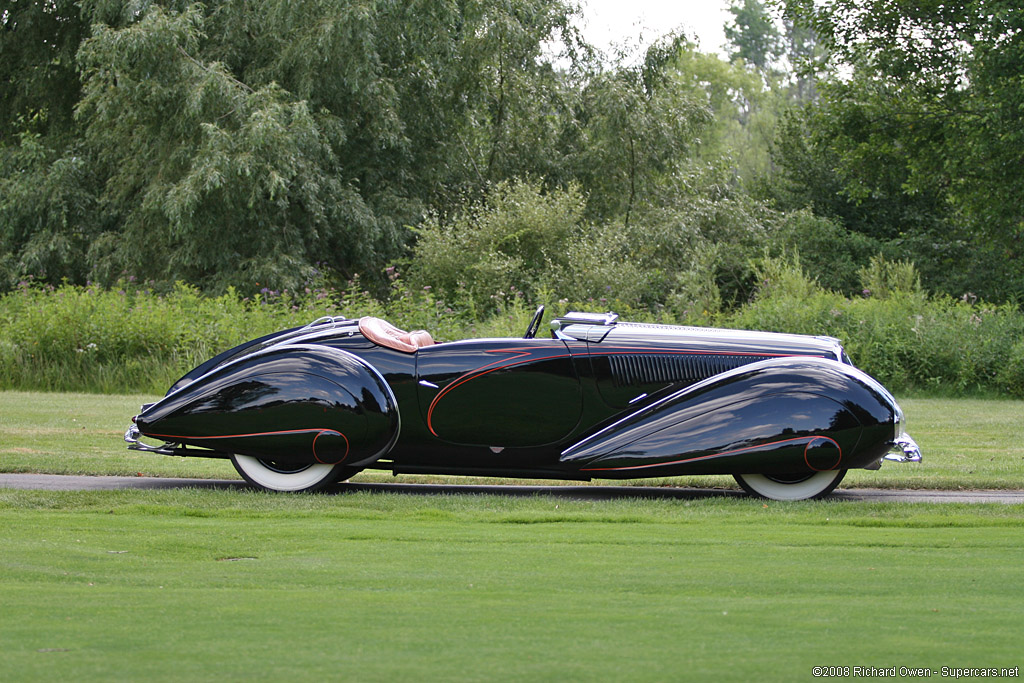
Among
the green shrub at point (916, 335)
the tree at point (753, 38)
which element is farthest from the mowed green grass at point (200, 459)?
the tree at point (753, 38)

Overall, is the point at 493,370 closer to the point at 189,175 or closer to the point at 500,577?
the point at 500,577

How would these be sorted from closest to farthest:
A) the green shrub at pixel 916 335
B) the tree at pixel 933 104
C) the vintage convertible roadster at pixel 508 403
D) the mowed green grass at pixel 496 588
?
the mowed green grass at pixel 496 588 < the vintage convertible roadster at pixel 508 403 < the green shrub at pixel 916 335 < the tree at pixel 933 104

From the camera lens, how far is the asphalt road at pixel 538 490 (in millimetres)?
7907

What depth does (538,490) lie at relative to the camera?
8.34 meters

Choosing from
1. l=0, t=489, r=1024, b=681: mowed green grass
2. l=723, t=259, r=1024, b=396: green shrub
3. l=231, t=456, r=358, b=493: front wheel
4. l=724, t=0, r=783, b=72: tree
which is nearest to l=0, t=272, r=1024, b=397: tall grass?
l=723, t=259, r=1024, b=396: green shrub

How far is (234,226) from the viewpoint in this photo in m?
24.5

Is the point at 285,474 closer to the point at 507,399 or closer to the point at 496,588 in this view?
the point at 507,399

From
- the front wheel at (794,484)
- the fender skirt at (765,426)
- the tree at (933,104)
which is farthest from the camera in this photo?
the tree at (933,104)

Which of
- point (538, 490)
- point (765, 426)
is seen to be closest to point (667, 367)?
point (765, 426)

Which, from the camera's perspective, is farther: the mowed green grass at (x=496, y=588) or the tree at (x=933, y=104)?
the tree at (x=933, y=104)

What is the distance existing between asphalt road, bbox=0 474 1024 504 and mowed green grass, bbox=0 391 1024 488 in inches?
12.2

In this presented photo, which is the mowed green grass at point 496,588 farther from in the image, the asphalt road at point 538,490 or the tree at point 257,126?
the tree at point 257,126

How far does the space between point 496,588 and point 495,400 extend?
302 centimetres

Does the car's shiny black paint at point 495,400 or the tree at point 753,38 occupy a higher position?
the tree at point 753,38
